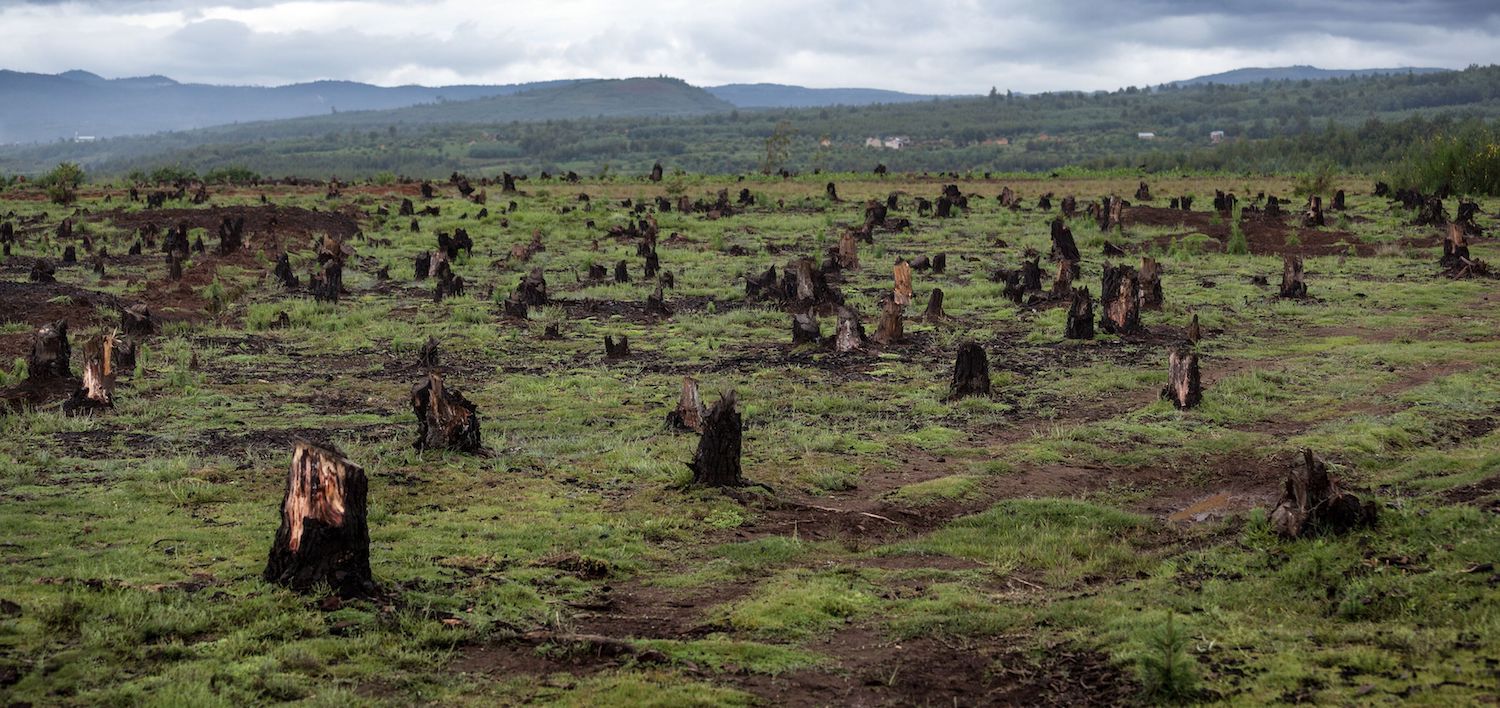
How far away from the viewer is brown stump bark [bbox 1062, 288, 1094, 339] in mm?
22172

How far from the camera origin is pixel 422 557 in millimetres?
10461

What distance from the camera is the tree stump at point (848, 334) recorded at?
21203mm

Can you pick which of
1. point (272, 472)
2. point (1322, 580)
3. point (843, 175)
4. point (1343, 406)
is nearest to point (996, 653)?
point (1322, 580)

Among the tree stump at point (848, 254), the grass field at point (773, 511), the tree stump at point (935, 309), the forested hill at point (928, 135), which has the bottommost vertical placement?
the grass field at point (773, 511)

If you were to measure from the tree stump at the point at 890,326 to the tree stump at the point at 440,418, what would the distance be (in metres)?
8.98

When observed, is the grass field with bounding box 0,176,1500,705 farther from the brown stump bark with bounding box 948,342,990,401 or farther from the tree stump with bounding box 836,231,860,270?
the tree stump with bounding box 836,231,860,270

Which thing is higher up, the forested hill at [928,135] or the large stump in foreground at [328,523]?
the forested hill at [928,135]

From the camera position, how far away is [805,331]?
21797 millimetres

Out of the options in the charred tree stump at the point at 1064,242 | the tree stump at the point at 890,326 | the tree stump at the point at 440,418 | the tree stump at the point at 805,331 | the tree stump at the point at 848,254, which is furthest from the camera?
the charred tree stump at the point at 1064,242

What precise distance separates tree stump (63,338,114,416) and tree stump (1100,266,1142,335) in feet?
49.3

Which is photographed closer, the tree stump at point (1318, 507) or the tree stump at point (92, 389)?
the tree stump at point (1318, 507)

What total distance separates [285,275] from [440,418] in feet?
53.2

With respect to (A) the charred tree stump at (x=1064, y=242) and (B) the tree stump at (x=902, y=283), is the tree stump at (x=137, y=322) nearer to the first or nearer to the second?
(B) the tree stump at (x=902, y=283)

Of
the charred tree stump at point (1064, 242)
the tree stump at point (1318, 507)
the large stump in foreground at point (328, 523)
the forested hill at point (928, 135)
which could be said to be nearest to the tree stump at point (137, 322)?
the large stump in foreground at point (328, 523)
